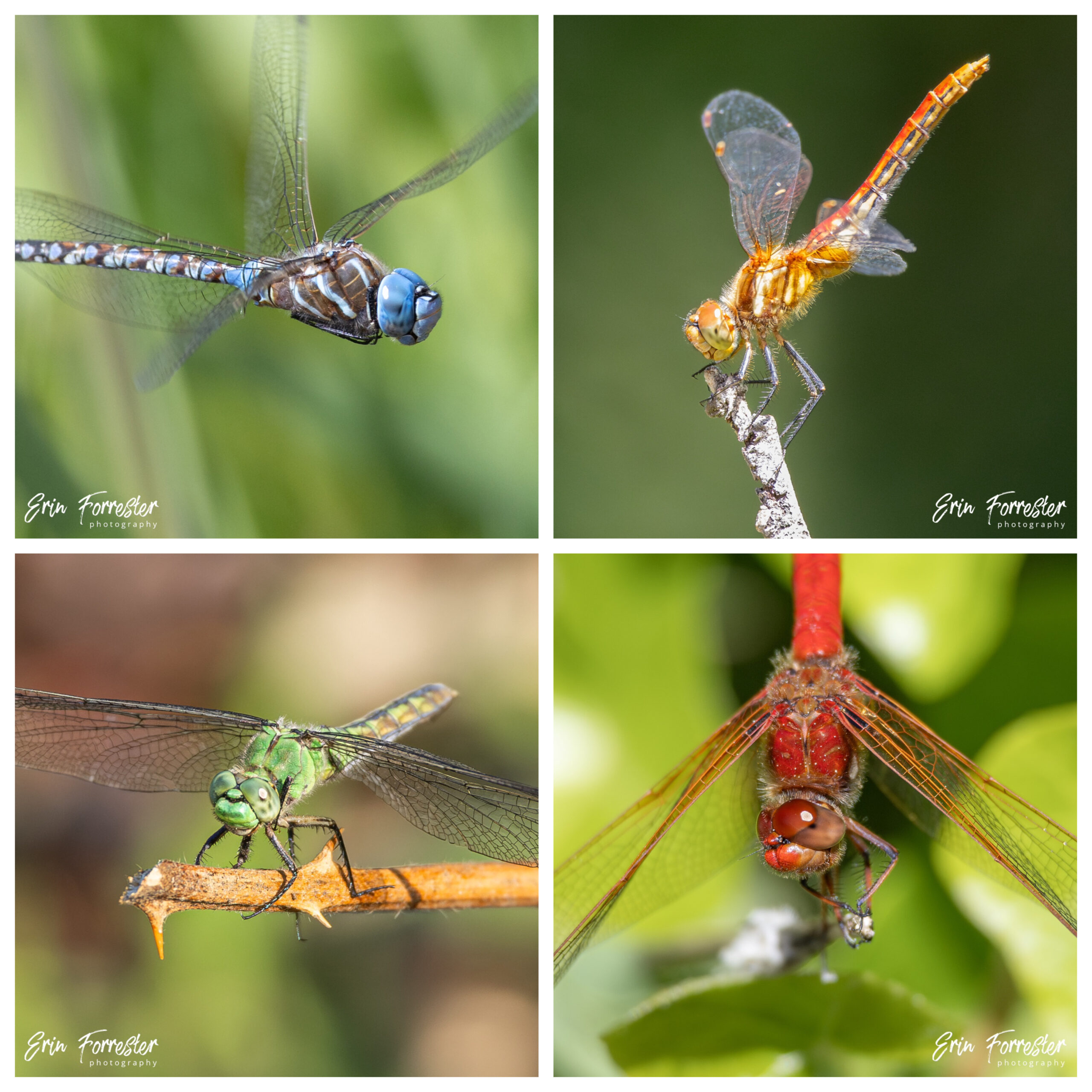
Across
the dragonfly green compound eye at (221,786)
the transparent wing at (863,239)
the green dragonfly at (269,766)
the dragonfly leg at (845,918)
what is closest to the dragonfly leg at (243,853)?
the green dragonfly at (269,766)

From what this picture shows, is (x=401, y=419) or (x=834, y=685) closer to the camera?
(x=834, y=685)

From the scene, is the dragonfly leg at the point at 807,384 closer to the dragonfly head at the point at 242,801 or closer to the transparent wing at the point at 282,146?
the transparent wing at the point at 282,146

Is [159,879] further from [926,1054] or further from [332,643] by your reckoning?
[926,1054]

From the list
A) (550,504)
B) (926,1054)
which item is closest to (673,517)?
(550,504)

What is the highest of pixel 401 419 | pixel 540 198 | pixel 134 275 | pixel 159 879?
pixel 540 198
